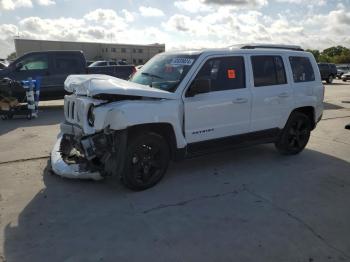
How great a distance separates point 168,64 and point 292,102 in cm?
240

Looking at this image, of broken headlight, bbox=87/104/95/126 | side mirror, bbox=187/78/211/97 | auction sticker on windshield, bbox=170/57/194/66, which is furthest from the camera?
auction sticker on windshield, bbox=170/57/194/66

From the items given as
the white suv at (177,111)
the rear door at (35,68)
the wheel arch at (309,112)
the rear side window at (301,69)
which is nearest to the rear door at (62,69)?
the rear door at (35,68)

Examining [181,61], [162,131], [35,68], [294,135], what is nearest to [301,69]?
[294,135]

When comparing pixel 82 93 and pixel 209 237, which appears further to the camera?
pixel 82 93

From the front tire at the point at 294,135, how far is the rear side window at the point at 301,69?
26.0 inches

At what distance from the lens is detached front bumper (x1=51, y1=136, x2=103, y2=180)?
4.85 metres

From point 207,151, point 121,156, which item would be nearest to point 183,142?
point 207,151

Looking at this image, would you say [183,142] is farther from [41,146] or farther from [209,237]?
[41,146]

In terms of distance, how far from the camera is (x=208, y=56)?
5367 millimetres

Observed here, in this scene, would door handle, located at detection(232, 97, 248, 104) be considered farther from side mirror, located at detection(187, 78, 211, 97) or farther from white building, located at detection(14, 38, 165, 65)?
white building, located at detection(14, 38, 165, 65)

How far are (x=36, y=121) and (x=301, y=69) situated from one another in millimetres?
7198

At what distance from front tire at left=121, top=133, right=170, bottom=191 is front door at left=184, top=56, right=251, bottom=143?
0.48m

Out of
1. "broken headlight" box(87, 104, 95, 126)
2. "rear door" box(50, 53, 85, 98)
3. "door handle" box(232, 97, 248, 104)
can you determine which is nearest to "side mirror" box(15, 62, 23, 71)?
"rear door" box(50, 53, 85, 98)

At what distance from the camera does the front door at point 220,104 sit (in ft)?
17.1
